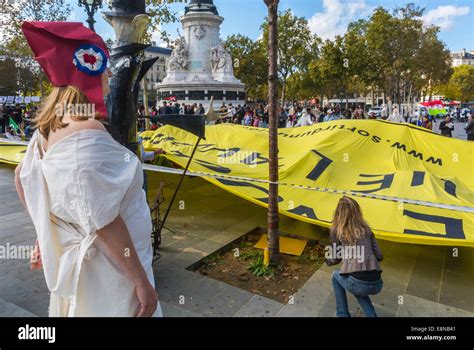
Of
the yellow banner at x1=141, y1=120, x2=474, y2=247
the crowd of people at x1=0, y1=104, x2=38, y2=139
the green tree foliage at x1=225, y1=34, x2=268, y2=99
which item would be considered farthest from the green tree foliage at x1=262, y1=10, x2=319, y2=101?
the yellow banner at x1=141, y1=120, x2=474, y2=247

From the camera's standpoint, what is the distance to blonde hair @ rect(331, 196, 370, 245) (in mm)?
3484

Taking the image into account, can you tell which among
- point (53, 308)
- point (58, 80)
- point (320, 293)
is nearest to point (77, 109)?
point (58, 80)

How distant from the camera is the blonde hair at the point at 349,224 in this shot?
348 cm

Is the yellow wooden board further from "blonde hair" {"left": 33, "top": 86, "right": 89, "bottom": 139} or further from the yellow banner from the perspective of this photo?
"blonde hair" {"left": 33, "top": 86, "right": 89, "bottom": 139}

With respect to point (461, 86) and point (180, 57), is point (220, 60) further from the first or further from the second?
point (461, 86)

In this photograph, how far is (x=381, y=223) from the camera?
4.73 m

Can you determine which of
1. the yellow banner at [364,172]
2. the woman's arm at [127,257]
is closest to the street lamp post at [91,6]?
the yellow banner at [364,172]

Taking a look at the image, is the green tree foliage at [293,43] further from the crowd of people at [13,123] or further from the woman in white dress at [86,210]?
the woman in white dress at [86,210]

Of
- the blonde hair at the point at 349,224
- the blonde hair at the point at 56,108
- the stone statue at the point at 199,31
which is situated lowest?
the blonde hair at the point at 349,224

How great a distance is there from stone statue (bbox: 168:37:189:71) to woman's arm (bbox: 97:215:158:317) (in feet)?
112

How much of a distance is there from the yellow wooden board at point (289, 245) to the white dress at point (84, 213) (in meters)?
3.89

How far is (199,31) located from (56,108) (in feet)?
112

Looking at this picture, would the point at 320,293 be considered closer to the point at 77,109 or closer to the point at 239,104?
the point at 77,109

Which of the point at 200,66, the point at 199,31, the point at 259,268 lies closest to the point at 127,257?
the point at 259,268
